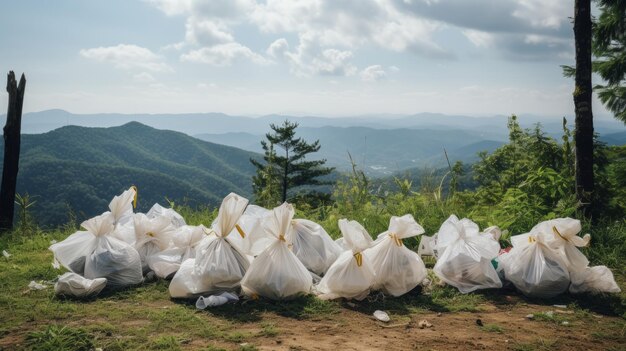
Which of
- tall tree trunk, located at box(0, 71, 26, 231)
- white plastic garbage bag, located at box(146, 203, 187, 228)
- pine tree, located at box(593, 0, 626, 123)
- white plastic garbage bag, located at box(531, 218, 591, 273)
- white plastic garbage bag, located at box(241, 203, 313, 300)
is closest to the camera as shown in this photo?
white plastic garbage bag, located at box(241, 203, 313, 300)

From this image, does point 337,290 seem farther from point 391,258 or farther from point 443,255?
point 443,255

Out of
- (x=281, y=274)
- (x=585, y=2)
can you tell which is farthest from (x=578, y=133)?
(x=281, y=274)

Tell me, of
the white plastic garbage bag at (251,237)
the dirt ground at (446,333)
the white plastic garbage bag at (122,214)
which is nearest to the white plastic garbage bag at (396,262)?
the dirt ground at (446,333)

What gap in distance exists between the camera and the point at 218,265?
12.0 ft

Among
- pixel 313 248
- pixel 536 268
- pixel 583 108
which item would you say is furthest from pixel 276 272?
pixel 583 108

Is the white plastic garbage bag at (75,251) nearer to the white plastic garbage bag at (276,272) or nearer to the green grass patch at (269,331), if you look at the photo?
the white plastic garbage bag at (276,272)

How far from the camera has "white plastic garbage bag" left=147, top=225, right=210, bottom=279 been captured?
4211mm

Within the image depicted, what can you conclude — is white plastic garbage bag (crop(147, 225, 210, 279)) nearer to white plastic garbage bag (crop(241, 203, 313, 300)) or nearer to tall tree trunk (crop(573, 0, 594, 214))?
white plastic garbage bag (crop(241, 203, 313, 300))

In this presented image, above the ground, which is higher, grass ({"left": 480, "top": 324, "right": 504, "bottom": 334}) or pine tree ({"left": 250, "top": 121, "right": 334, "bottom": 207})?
grass ({"left": 480, "top": 324, "right": 504, "bottom": 334})

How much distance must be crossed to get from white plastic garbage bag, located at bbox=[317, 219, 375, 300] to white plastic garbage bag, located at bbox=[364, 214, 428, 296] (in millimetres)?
121

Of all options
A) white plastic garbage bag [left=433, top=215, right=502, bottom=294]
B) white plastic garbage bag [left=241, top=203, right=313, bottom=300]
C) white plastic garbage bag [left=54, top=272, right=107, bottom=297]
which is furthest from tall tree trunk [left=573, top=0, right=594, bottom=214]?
white plastic garbage bag [left=54, top=272, right=107, bottom=297]

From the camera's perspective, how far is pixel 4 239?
662 cm

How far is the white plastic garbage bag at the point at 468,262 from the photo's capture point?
389 centimetres

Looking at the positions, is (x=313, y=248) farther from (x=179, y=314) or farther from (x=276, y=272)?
(x=179, y=314)
